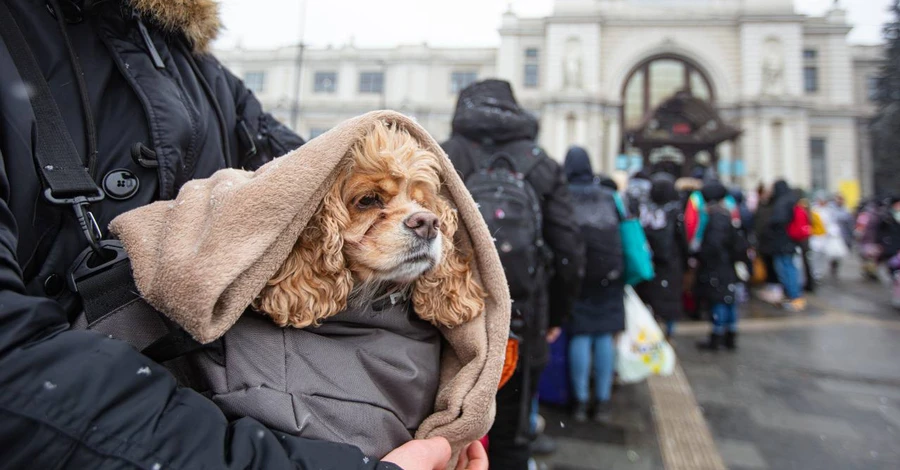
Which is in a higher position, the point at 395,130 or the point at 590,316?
the point at 395,130

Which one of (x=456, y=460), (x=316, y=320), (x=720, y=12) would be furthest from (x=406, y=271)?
(x=720, y=12)

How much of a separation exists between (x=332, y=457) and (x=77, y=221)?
0.77m

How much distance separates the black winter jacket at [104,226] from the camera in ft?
2.27

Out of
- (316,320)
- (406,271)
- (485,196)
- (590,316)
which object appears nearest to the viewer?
(316,320)

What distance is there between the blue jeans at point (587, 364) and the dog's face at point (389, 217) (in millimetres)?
3413

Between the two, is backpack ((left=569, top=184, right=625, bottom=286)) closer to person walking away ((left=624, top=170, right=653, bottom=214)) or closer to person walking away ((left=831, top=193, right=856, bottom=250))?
person walking away ((left=624, top=170, right=653, bottom=214))

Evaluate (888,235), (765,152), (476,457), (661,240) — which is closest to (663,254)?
(661,240)

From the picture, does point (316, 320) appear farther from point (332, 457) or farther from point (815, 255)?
point (815, 255)

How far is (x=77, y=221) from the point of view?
40.1 inches

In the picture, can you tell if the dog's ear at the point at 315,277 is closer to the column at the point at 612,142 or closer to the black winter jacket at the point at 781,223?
the black winter jacket at the point at 781,223

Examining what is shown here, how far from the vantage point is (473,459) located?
1360mm

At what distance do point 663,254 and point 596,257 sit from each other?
191 centimetres

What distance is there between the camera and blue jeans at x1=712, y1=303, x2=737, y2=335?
629 centimetres

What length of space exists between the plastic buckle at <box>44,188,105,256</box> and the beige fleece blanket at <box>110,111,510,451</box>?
0.13 ft
